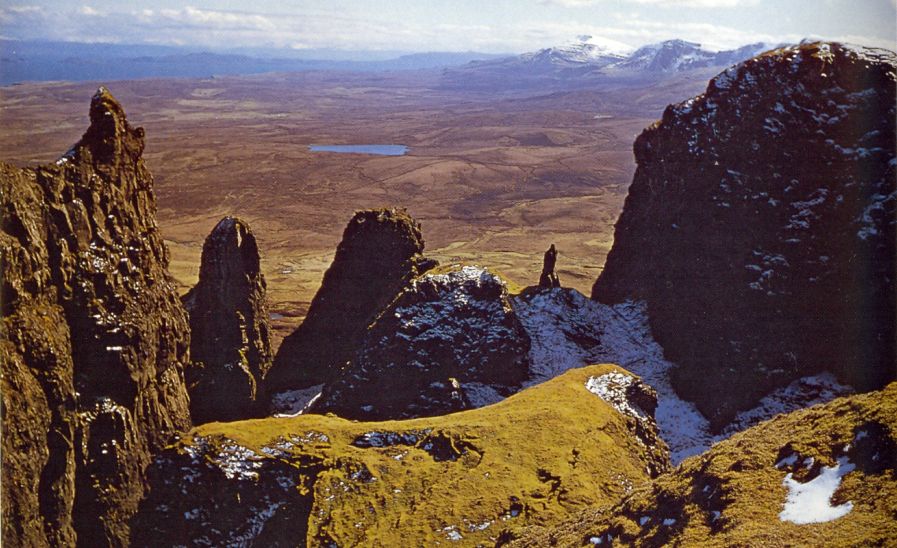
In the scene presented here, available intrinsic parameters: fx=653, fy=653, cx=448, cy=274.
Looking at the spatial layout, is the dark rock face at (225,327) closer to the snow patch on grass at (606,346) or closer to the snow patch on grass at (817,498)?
the snow patch on grass at (606,346)

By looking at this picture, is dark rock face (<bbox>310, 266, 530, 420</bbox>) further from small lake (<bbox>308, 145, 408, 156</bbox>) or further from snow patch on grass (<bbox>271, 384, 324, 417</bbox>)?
small lake (<bbox>308, 145, 408, 156</bbox>)

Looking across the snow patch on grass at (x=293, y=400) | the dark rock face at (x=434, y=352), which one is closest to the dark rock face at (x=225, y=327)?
the snow patch on grass at (x=293, y=400)

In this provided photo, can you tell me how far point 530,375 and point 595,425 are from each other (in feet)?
28.6

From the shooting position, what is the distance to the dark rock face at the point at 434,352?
2988 centimetres

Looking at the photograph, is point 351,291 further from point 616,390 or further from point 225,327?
→ point 616,390

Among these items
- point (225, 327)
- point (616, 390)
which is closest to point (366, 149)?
point (225, 327)

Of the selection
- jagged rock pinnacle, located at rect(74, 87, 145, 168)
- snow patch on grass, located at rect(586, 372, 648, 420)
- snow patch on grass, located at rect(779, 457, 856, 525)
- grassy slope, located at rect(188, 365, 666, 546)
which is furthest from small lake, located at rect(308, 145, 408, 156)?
snow patch on grass, located at rect(779, 457, 856, 525)

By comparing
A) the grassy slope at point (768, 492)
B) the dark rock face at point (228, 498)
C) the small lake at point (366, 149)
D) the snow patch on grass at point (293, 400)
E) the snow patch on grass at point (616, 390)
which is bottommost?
the snow patch on grass at point (293, 400)

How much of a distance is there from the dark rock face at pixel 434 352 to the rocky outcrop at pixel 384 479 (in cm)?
471

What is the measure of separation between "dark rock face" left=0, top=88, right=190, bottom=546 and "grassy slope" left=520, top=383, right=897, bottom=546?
14664mm

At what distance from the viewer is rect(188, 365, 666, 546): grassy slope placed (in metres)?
19.8

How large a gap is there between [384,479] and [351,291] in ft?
62.7

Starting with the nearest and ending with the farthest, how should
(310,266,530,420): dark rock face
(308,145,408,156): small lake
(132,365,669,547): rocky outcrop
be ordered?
(132,365,669,547): rocky outcrop < (310,266,530,420): dark rock face < (308,145,408,156): small lake

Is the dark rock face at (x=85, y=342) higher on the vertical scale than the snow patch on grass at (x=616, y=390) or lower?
higher
